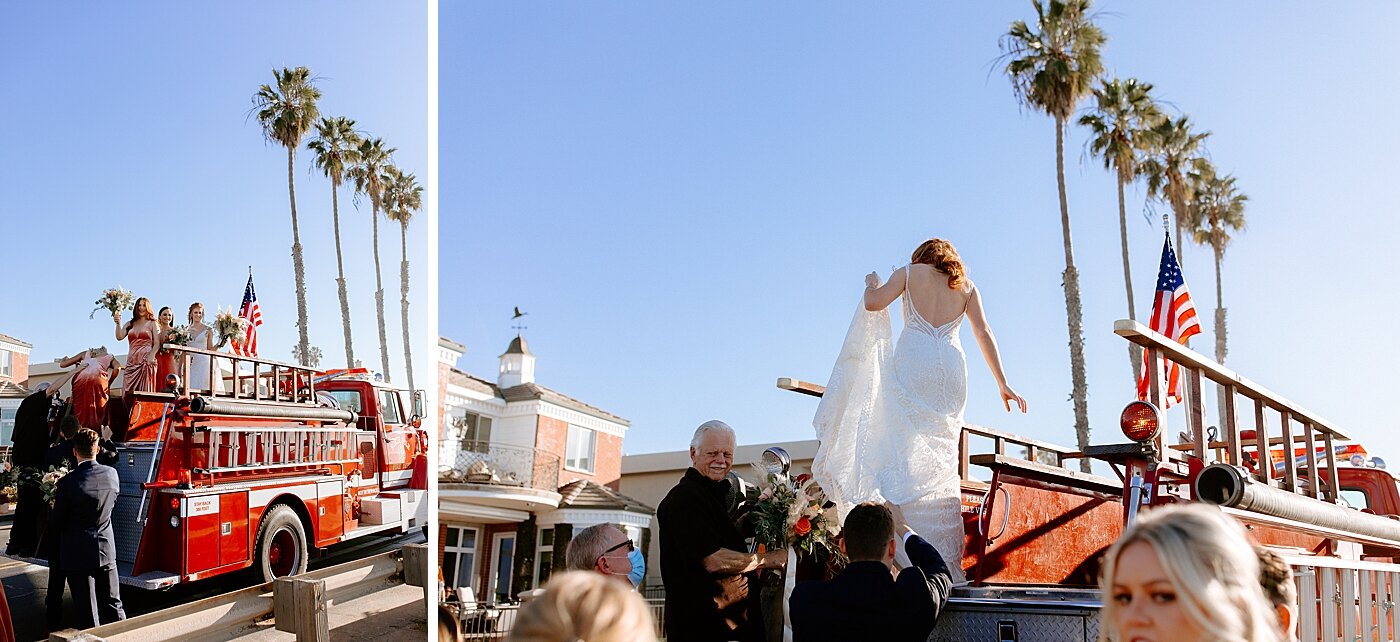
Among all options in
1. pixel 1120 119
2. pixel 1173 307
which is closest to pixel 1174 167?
→ pixel 1120 119

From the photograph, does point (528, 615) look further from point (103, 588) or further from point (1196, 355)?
point (1196, 355)

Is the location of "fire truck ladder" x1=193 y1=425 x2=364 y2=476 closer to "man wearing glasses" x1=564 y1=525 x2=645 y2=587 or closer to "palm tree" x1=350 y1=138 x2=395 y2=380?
"palm tree" x1=350 y1=138 x2=395 y2=380

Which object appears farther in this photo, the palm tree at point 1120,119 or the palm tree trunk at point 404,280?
the palm tree at point 1120,119

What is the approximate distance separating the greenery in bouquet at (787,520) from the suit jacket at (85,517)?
7.66ft

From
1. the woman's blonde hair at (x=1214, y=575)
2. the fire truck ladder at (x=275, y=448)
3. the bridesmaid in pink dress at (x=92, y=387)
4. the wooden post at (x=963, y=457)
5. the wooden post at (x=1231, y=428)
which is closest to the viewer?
the woman's blonde hair at (x=1214, y=575)

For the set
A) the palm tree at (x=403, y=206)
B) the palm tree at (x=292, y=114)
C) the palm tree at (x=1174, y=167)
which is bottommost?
the palm tree at (x=403, y=206)

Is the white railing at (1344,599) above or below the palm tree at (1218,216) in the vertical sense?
below

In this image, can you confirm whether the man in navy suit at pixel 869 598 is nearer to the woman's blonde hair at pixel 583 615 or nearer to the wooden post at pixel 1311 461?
the woman's blonde hair at pixel 583 615

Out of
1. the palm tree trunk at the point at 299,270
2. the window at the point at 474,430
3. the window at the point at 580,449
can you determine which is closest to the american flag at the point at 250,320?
the palm tree trunk at the point at 299,270

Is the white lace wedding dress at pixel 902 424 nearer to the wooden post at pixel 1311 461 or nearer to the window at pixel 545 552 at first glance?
the wooden post at pixel 1311 461

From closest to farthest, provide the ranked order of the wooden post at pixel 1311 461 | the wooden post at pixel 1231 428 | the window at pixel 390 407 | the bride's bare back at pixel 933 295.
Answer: the window at pixel 390 407, the wooden post at pixel 1231 428, the bride's bare back at pixel 933 295, the wooden post at pixel 1311 461

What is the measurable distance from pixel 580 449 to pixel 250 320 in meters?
22.7

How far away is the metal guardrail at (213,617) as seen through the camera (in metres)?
3.80

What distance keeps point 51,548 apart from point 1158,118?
21171 mm
